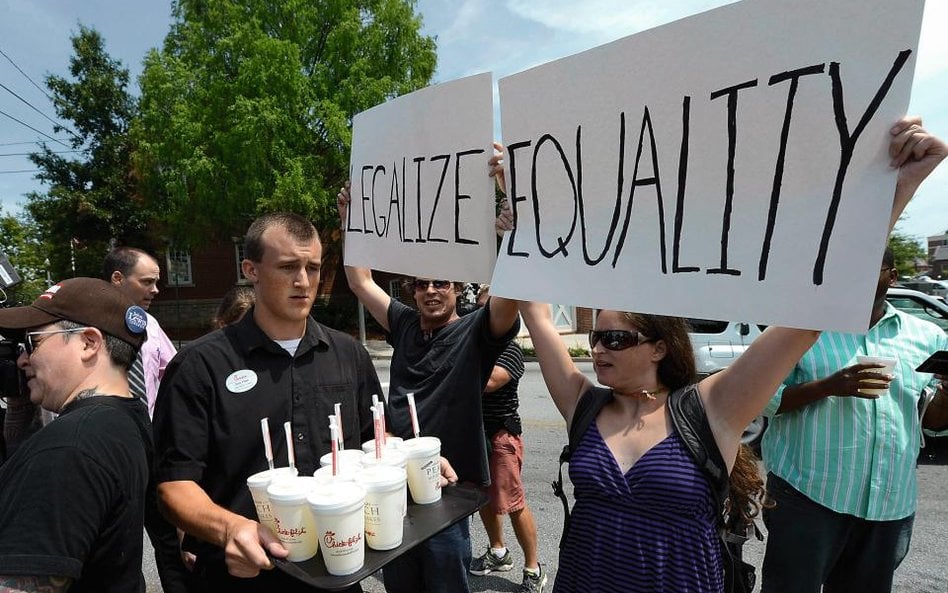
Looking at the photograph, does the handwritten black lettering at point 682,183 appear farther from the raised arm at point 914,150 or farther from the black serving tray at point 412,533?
the black serving tray at point 412,533

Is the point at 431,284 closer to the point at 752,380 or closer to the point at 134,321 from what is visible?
the point at 134,321

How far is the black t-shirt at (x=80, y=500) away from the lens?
1.28 m

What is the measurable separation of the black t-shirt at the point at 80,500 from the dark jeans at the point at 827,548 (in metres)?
2.41

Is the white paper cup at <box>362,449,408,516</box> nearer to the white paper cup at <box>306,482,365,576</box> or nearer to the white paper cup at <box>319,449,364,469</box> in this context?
the white paper cup at <box>319,449,364,469</box>

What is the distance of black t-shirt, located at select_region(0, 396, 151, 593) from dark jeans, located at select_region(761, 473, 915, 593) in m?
2.41

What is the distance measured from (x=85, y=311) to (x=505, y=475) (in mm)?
2719

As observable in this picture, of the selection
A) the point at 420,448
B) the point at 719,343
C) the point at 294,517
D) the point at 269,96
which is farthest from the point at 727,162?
the point at 269,96

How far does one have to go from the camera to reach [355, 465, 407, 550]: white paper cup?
1604 mm

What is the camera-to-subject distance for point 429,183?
2.33 m

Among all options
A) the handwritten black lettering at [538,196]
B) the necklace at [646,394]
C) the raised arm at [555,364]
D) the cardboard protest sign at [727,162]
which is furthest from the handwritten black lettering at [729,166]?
the raised arm at [555,364]

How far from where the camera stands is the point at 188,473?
1.79 metres

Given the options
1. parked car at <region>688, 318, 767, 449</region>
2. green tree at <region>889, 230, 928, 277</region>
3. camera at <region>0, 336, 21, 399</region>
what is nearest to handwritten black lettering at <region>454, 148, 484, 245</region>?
camera at <region>0, 336, 21, 399</region>

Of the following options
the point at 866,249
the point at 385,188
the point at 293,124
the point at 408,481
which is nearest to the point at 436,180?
the point at 385,188

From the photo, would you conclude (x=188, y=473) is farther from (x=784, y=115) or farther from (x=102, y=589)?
(x=784, y=115)
